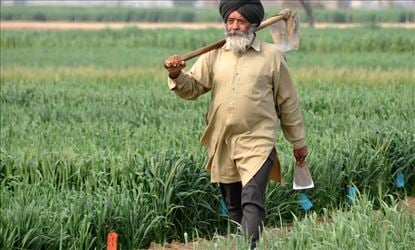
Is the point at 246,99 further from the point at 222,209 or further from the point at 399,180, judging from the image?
the point at 399,180

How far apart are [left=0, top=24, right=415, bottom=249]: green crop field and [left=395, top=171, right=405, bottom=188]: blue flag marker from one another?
4 cm

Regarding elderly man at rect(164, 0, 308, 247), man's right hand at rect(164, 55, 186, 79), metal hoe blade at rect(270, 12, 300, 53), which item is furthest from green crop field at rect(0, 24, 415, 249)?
metal hoe blade at rect(270, 12, 300, 53)

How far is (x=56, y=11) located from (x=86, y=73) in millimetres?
47096

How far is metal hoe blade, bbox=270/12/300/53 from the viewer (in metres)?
7.18

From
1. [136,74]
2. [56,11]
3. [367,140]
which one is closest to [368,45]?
[136,74]

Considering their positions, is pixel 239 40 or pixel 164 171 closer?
pixel 239 40

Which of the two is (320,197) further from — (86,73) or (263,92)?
(86,73)

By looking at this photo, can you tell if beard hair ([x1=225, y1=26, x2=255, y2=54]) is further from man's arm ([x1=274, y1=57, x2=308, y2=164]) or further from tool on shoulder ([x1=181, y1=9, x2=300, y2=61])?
tool on shoulder ([x1=181, y1=9, x2=300, y2=61])

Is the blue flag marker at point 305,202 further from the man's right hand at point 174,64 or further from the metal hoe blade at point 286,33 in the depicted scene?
the man's right hand at point 174,64

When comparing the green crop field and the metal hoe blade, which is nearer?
the green crop field

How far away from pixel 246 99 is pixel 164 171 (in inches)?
57.7

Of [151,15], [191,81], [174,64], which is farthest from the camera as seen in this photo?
[151,15]

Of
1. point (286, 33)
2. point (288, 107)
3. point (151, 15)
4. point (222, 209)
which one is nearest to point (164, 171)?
point (222, 209)

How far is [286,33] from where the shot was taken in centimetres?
720
